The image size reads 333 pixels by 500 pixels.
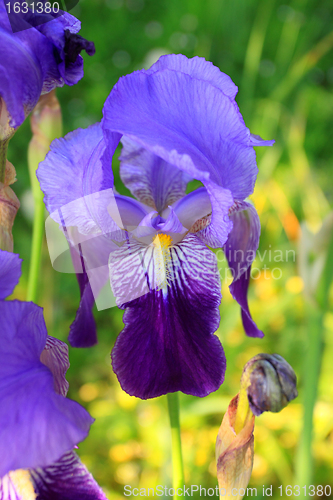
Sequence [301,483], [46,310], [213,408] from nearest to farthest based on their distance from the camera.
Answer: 1. [301,483]
2. [213,408]
3. [46,310]

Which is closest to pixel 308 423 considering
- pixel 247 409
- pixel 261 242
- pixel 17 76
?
pixel 247 409

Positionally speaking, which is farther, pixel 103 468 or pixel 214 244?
pixel 103 468

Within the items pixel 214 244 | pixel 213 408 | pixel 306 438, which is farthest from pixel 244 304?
pixel 213 408

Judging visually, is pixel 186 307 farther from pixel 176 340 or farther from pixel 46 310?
pixel 46 310

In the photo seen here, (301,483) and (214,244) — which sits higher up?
(214,244)

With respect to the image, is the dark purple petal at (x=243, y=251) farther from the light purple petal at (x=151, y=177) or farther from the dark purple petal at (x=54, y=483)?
the dark purple petal at (x=54, y=483)

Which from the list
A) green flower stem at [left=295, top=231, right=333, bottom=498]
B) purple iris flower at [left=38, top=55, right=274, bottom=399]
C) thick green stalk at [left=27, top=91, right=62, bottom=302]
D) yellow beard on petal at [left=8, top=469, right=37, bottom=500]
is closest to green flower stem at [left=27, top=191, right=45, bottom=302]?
thick green stalk at [left=27, top=91, right=62, bottom=302]
